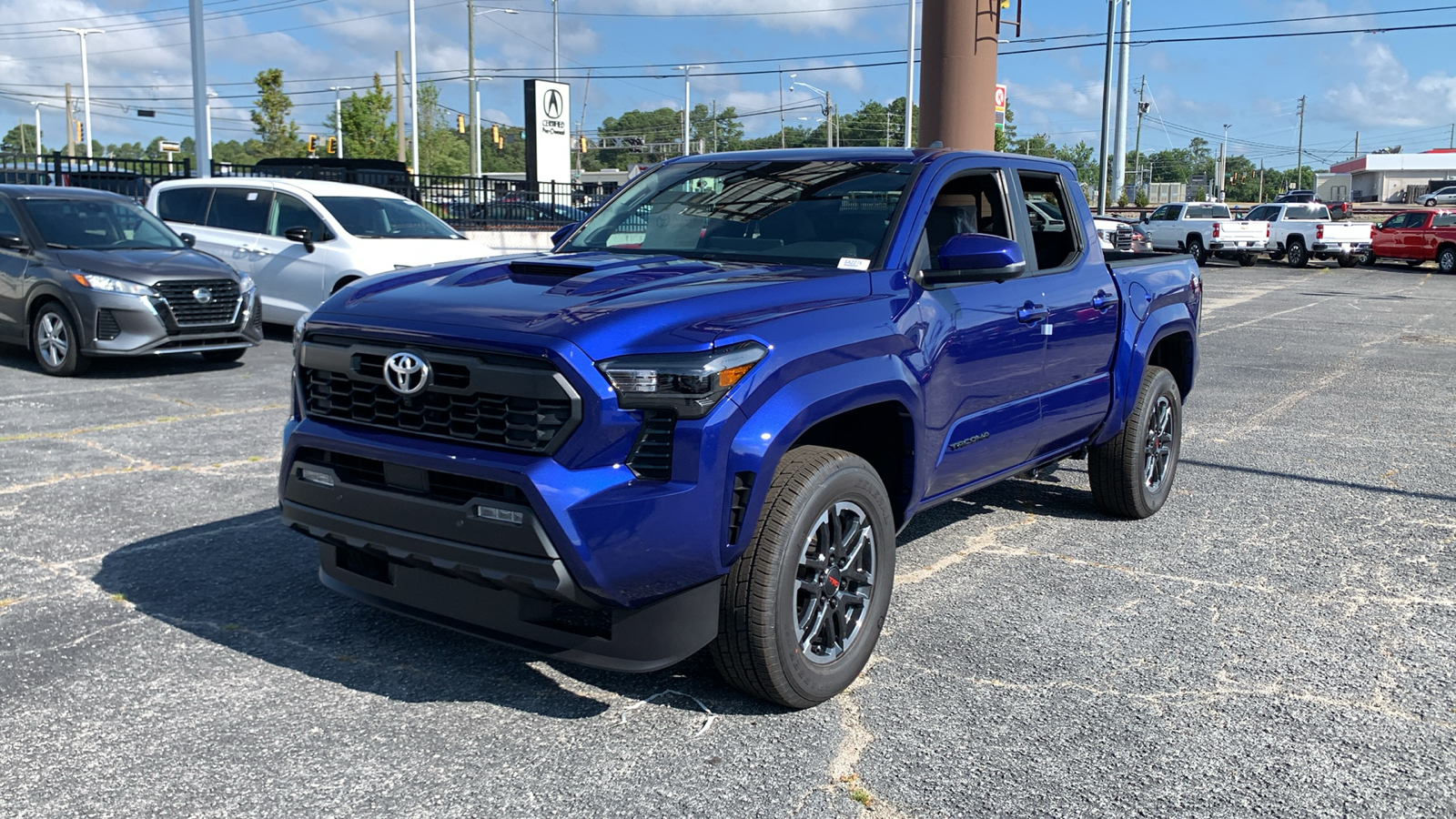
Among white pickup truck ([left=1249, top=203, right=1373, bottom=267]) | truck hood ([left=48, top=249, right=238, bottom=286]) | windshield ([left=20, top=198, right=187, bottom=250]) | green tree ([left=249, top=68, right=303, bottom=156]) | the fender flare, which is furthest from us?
green tree ([left=249, top=68, right=303, bottom=156])

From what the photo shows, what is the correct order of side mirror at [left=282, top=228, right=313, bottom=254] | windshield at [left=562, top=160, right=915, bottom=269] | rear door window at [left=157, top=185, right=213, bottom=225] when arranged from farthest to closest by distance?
rear door window at [left=157, top=185, right=213, bottom=225]
side mirror at [left=282, top=228, right=313, bottom=254]
windshield at [left=562, top=160, right=915, bottom=269]

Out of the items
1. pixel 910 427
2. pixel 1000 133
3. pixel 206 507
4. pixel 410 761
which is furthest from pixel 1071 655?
pixel 1000 133

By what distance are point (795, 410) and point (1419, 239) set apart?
1412 inches

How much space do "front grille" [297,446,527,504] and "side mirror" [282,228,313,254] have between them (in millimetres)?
9995

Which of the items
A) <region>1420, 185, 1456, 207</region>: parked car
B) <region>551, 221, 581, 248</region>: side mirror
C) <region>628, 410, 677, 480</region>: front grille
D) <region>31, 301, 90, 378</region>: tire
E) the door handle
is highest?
<region>1420, 185, 1456, 207</region>: parked car

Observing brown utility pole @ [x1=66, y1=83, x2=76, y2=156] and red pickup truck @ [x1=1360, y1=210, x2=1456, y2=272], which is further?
brown utility pole @ [x1=66, y1=83, x2=76, y2=156]

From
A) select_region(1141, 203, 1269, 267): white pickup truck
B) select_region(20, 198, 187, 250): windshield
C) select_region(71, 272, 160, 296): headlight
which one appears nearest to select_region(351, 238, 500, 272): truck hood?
select_region(20, 198, 187, 250): windshield

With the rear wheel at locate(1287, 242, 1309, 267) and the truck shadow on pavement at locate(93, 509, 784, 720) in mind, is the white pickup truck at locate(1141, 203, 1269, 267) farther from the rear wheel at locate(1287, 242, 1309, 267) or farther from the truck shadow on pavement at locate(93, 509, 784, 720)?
the truck shadow on pavement at locate(93, 509, 784, 720)

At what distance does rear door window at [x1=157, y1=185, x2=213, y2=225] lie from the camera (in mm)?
14539

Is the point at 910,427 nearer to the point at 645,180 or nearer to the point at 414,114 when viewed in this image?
the point at 645,180

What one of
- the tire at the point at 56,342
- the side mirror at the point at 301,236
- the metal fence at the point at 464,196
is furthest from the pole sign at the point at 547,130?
the tire at the point at 56,342

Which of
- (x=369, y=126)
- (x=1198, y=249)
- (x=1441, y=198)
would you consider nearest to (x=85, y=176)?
(x=1198, y=249)

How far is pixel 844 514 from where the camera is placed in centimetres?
393

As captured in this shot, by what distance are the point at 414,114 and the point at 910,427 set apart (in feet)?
149
